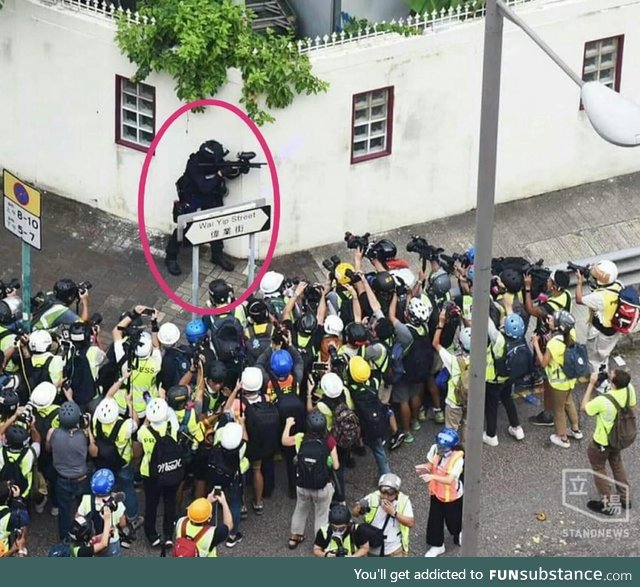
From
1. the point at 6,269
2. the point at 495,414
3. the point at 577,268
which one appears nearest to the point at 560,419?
the point at 495,414

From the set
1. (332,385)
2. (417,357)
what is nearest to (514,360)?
(417,357)

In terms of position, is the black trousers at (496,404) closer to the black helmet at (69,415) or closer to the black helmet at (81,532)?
the black helmet at (69,415)

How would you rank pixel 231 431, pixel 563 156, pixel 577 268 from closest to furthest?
pixel 231 431, pixel 577 268, pixel 563 156

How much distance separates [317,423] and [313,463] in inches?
14.2

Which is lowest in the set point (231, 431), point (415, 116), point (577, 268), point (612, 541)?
point (612, 541)

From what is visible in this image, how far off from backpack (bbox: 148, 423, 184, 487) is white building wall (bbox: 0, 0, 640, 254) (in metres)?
4.84

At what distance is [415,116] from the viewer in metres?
19.1

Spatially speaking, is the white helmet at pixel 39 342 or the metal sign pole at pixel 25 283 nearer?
the white helmet at pixel 39 342

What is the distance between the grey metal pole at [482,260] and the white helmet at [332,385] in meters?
1.86

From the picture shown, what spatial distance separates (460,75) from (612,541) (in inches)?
250

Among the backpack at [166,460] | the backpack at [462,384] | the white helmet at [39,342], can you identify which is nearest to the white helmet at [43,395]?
the white helmet at [39,342]

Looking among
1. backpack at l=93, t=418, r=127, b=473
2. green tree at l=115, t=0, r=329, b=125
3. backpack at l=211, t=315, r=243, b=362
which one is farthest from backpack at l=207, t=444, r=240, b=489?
green tree at l=115, t=0, r=329, b=125

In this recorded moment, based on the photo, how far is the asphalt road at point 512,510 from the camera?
15.1 m

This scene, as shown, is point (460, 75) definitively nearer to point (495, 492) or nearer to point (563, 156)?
point (563, 156)
